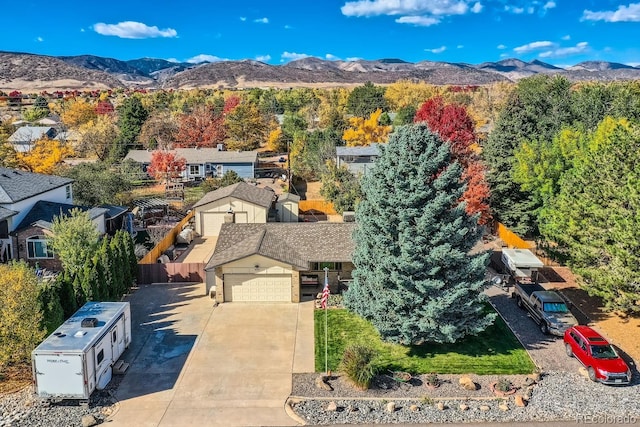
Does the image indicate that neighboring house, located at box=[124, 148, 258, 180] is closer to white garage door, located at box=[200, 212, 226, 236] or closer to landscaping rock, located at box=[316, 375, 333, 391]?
white garage door, located at box=[200, 212, 226, 236]

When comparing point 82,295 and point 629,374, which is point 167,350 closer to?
point 82,295

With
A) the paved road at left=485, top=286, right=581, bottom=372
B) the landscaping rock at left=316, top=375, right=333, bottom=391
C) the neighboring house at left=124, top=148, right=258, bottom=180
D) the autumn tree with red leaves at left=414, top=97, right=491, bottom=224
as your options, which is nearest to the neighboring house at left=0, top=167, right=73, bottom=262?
the neighboring house at left=124, top=148, right=258, bottom=180

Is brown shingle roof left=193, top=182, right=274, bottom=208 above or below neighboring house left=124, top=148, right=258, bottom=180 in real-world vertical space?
below

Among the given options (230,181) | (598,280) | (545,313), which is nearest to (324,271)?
(545,313)

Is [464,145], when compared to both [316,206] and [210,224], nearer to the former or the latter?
[316,206]

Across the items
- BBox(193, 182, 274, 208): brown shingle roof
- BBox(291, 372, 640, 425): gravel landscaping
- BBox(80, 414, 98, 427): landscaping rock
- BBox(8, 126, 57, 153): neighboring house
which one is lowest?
BBox(291, 372, 640, 425): gravel landscaping

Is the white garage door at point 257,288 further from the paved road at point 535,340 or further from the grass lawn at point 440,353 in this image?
the paved road at point 535,340

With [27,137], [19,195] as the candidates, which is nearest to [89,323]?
[19,195]

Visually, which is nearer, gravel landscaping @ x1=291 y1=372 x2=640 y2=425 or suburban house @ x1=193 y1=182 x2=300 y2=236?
gravel landscaping @ x1=291 y1=372 x2=640 y2=425
